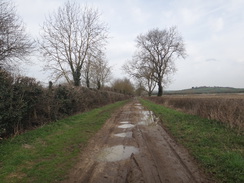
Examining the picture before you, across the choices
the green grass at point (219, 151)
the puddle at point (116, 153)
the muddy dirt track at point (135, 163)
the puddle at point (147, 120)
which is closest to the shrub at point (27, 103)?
the muddy dirt track at point (135, 163)

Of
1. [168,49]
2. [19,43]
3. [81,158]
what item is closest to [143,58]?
[168,49]

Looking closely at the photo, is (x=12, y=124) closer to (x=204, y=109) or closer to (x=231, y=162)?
(x=231, y=162)

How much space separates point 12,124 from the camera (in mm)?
7027

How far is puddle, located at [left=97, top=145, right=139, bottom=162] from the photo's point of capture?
4730 millimetres

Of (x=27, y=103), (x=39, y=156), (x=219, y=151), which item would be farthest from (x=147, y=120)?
(x=39, y=156)

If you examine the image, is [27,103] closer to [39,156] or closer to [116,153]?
[39,156]

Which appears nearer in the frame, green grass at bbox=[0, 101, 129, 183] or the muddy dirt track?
the muddy dirt track

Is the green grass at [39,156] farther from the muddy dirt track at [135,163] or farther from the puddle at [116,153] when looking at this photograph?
the puddle at [116,153]

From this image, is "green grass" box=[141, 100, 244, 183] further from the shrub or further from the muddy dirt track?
the shrub

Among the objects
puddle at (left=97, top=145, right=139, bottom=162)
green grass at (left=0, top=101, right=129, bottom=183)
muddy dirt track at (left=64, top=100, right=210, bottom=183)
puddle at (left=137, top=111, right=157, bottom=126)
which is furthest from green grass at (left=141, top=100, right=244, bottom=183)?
green grass at (left=0, top=101, right=129, bottom=183)

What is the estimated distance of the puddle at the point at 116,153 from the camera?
4.73 metres

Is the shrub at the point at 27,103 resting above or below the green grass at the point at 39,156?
above

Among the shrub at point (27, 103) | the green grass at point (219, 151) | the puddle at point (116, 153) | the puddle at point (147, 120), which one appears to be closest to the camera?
the green grass at point (219, 151)

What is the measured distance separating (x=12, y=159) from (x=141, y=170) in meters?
3.65
